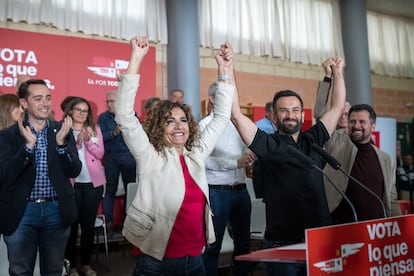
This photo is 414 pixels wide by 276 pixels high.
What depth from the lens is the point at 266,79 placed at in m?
6.73

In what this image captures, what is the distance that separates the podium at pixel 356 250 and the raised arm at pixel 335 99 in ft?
2.52

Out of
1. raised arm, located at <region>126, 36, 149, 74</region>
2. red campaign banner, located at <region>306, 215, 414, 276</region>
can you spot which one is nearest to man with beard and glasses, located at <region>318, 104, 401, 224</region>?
red campaign banner, located at <region>306, 215, 414, 276</region>

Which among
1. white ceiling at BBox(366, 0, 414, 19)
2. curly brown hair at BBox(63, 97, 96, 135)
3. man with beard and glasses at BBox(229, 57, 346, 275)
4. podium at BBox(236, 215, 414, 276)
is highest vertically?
white ceiling at BBox(366, 0, 414, 19)

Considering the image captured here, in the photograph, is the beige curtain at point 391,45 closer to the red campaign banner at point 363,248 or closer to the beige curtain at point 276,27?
the beige curtain at point 276,27

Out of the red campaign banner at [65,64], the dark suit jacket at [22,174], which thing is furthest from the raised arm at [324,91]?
the red campaign banner at [65,64]

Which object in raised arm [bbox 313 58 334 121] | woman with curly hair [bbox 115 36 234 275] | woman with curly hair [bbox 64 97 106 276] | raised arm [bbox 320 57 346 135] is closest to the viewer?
woman with curly hair [bbox 115 36 234 275]

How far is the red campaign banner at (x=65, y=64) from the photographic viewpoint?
4699 mm

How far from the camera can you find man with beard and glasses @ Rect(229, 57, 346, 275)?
1.94 m

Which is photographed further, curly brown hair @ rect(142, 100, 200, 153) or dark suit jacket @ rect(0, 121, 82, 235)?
dark suit jacket @ rect(0, 121, 82, 235)

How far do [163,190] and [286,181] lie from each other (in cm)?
55

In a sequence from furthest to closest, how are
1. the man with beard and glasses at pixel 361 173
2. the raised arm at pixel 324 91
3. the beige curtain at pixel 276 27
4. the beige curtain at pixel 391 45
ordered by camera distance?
1. the beige curtain at pixel 391 45
2. the beige curtain at pixel 276 27
3. the man with beard and glasses at pixel 361 173
4. the raised arm at pixel 324 91

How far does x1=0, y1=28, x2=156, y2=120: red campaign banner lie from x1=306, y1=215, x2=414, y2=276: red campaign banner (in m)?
4.12

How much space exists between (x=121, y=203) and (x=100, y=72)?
1.54 meters

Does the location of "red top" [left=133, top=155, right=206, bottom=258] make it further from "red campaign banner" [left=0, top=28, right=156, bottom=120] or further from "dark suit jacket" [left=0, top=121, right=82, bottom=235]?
"red campaign banner" [left=0, top=28, right=156, bottom=120]
